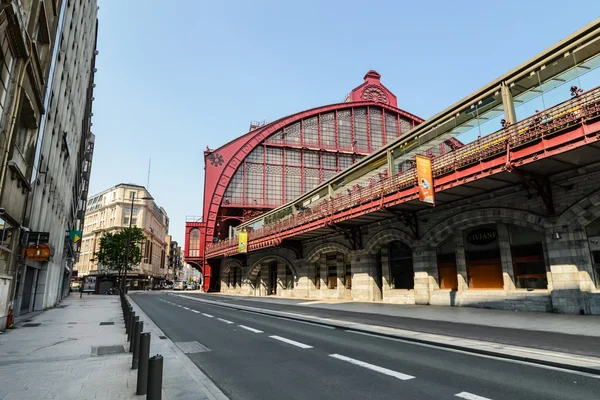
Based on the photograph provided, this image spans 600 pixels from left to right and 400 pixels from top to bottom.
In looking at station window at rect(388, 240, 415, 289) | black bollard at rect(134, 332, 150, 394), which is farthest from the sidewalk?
station window at rect(388, 240, 415, 289)

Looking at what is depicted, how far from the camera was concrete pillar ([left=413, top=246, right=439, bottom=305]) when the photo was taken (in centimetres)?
2100

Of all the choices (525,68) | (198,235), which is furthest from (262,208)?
(525,68)

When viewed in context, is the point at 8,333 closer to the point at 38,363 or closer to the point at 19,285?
the point at 19,285

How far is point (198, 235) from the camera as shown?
59.7 metres

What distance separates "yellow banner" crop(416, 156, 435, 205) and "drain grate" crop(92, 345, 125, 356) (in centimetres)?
1369

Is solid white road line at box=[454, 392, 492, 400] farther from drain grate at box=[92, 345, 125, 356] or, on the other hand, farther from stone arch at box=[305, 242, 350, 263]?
stone arch at box=[305, 242, 350, 263]

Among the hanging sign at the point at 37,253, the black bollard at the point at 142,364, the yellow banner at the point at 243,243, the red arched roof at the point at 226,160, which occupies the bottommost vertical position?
the black bollard at the point at 142,364

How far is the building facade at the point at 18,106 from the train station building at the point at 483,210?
16.6m

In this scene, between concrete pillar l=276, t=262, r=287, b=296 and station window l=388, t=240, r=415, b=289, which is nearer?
station window l=388, t=240, r=415, b=289

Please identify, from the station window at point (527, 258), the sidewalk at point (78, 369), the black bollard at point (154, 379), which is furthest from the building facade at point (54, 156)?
the station window at point (527, 258)

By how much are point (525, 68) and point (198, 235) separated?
175ft

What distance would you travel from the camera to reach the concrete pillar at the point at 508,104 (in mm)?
16511

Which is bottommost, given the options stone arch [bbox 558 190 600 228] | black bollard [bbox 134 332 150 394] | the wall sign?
black bollard [bbox 134 332 150 394]

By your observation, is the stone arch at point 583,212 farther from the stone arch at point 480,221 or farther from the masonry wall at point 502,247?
the stone arch at point 480,221
